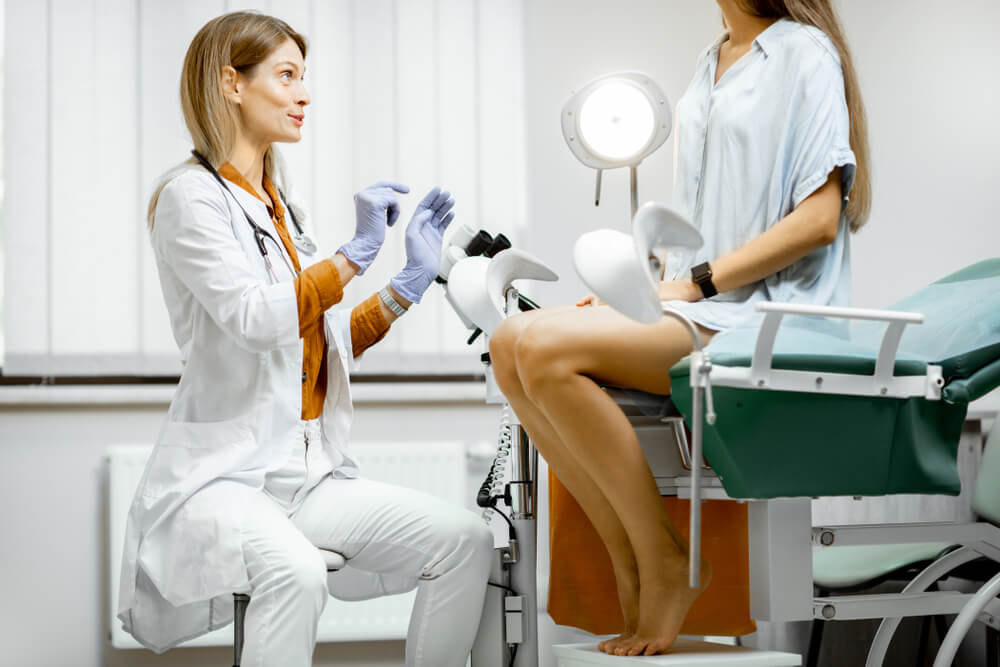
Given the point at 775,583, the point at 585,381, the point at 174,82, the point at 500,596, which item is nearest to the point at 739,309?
the point at 585,381

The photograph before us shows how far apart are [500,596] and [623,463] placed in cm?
42

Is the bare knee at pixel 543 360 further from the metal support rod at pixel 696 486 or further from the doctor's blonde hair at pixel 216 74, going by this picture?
the doctor's blonde hair at pixel 216 74

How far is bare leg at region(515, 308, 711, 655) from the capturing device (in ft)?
4.57

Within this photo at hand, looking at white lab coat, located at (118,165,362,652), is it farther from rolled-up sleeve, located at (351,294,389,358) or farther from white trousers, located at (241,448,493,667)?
rolled-up sleeve, located at (351,294,389,358)

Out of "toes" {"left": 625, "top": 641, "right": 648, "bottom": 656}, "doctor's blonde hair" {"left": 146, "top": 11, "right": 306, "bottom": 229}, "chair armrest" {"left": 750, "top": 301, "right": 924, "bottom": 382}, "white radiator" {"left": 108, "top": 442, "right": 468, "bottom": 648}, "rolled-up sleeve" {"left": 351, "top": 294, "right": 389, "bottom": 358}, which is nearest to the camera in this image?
"chair armrest" {"left": 750, "top": 301, "right": 924, "bottom": 382}

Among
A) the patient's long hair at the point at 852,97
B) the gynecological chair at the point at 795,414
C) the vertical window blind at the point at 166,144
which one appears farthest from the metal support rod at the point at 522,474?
the vertical window blind at the point at 166,144

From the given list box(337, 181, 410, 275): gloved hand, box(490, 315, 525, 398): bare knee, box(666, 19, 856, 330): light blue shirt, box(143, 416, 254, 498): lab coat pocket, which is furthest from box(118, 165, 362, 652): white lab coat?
box(666, 19, 856, 330): light blue shirt

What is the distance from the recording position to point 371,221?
181 centimetres

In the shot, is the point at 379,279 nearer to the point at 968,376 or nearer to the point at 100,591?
the point at 100,591

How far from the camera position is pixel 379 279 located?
2.82 metres

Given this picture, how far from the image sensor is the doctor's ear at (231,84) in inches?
73.7

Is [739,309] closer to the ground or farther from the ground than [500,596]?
farther from the ground

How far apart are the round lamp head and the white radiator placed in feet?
4.27

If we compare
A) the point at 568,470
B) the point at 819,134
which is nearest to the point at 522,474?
the point at 568,470
